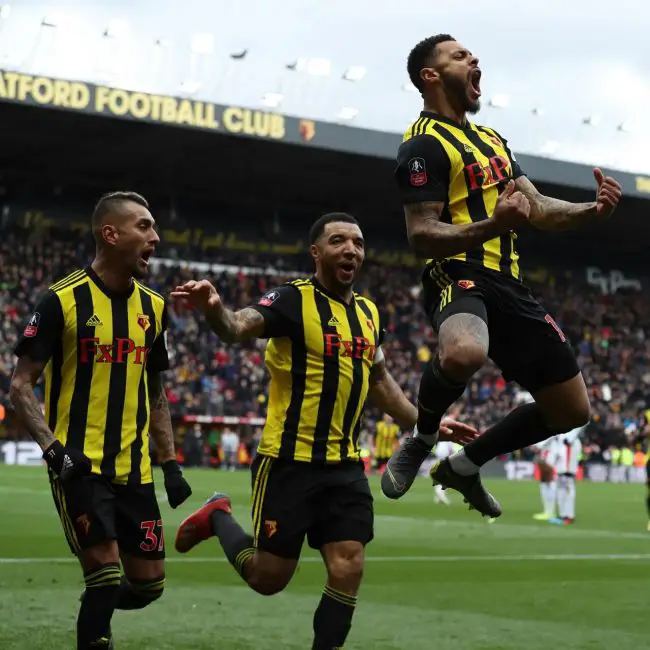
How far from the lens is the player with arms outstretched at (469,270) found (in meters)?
6.21

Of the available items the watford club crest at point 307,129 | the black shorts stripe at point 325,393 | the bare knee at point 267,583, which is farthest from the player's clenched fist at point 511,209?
the watford club crest at point 307,129

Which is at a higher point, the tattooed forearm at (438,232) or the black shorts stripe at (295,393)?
the tattooed forearm at (438,232)

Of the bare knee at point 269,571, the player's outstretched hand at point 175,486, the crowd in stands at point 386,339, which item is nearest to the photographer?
the player's outstretched hand at point 175,486

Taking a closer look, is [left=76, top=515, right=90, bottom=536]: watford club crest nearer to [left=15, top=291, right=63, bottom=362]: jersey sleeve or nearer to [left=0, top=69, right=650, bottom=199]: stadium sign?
[left=15, top=291, right=63, bottom=362]: jersey sleeve

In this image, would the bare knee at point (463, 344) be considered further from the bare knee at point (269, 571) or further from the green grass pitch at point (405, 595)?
the green grass pitch at point (405, 595)

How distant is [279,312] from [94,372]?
3.67ft

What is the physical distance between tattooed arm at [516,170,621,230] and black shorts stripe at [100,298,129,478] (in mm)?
2177

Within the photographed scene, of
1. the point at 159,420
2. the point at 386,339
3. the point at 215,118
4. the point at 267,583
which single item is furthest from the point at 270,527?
the point at 386,339

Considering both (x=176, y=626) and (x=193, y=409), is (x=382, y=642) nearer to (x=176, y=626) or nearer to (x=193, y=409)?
(x=176, y=626)

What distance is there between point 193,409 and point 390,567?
22972 mm

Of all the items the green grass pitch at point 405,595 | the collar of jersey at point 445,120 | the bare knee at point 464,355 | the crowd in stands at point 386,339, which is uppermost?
the crowd in stands at point 386,339

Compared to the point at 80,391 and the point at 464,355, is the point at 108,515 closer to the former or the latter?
the point at 80,391

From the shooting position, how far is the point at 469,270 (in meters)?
6.47

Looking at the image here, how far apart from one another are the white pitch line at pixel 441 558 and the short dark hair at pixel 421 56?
7.32 meters
